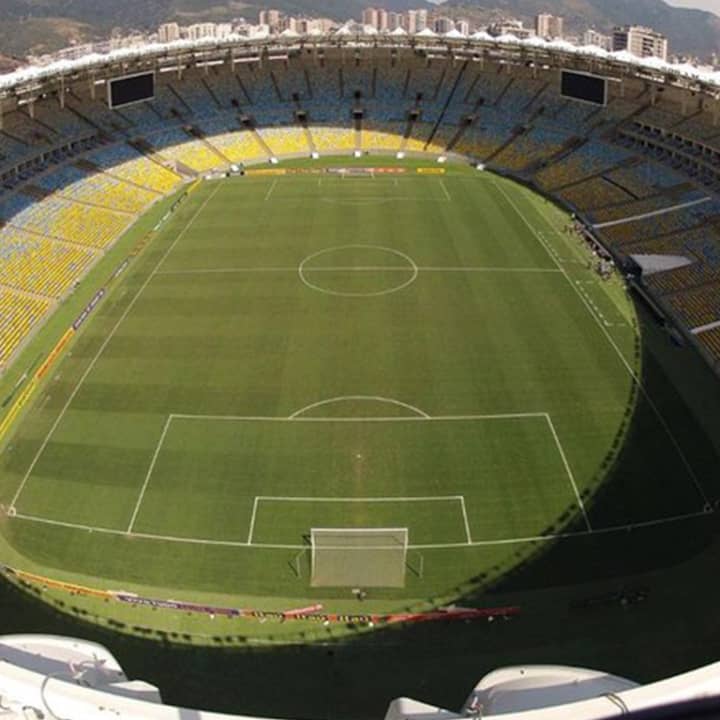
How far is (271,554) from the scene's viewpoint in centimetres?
2569

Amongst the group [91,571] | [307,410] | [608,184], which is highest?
[608,184]

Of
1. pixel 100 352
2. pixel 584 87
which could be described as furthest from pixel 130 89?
pixel 100 352

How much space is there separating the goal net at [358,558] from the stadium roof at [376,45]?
4671cm

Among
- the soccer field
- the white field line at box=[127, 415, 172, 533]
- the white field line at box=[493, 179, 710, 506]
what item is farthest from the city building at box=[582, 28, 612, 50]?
the white field line at box=[127, 415, 172, 533]

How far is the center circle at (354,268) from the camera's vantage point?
150ft

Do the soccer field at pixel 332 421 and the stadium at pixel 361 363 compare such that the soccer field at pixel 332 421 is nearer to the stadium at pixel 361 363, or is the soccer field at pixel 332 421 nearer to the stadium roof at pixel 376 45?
the stadium at pixel 361 363

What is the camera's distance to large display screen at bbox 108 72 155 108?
233 feet

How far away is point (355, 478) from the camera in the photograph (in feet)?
95.3

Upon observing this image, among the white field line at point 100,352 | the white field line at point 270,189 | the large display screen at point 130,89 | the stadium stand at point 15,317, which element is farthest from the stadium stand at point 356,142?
the white field line at point 270,189

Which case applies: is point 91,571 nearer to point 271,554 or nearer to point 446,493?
point 271,554

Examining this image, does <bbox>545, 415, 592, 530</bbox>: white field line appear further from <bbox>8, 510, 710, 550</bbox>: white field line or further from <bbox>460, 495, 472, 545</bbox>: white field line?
<bbox>460, 495, 472, 545</bbox>: white field line

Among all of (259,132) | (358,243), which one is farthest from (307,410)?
(259,132)

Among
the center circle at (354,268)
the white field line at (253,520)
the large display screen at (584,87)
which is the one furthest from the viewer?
the large display screen at (584,87)

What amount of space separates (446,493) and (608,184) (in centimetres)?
4052
